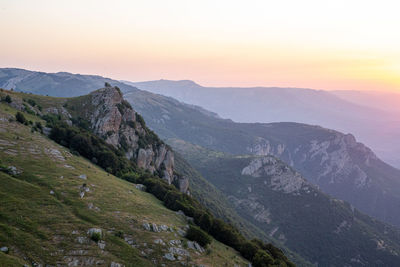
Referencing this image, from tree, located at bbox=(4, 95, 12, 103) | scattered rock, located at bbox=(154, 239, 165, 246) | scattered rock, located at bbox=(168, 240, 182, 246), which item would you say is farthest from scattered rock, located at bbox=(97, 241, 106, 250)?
tree, located at bbox=(4, 95, 12, 103)

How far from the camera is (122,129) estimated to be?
77.8 meters

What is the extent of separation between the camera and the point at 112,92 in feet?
270

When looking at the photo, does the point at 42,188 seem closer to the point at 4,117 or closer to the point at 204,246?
the point at 204,246

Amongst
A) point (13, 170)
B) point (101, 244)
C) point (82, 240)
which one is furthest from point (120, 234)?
point (13, 170)

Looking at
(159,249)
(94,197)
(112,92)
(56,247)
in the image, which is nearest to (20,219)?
(56,247)

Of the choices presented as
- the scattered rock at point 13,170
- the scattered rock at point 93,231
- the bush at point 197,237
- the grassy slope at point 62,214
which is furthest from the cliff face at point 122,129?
the scattered rock at point 93,231

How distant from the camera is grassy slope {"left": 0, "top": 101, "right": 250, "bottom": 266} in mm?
19344

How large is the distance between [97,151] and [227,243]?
3443 cm

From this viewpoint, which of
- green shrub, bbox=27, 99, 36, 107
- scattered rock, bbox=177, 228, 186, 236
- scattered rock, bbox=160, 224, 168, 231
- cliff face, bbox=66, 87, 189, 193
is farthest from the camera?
cliff face, bbox=66, 87, 189, 193

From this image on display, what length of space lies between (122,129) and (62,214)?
55.7 meters

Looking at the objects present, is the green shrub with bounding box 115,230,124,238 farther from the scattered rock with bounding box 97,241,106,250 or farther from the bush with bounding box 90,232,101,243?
the bush with bounding box 90,232,101,243

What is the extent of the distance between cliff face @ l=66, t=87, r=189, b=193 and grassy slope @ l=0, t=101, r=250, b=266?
102ft

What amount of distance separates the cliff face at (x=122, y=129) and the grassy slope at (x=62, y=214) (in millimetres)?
31186

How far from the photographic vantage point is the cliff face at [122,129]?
72.6m
